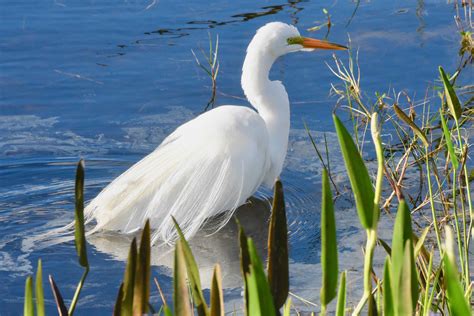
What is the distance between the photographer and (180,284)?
1446 millimetres

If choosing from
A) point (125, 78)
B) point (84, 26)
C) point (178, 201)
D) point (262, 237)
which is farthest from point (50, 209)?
point (84, 26)

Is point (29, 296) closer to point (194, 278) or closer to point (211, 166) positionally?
point (194, 278)

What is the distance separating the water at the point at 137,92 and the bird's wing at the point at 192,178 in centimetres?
13

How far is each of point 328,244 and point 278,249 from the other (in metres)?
0.08

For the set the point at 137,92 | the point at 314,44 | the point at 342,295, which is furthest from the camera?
the point at 137,92

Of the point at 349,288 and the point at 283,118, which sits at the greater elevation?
the point at 283,118

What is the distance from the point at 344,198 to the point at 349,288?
98 cm

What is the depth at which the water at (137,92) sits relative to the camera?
3830 millimetres

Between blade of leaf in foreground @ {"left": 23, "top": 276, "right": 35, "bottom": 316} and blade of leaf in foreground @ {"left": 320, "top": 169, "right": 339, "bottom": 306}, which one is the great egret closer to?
blade of leaf in foreground @ {"left": 23, "top": 276, "right": 35, "bottom": 316}

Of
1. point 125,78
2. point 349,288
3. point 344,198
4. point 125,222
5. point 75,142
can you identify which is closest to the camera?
point 349,288

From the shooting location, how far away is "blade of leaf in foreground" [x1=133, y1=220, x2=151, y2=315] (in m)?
1.47

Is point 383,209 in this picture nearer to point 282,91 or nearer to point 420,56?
point 282,91

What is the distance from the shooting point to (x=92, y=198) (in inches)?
171

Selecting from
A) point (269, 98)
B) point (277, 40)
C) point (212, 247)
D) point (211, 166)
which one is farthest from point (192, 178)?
point (277, 40)
